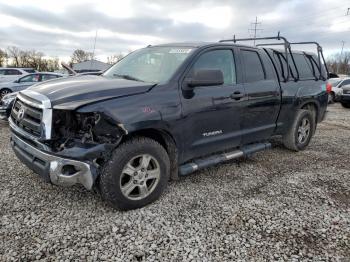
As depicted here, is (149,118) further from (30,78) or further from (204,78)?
(30,78)

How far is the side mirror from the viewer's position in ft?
11.8

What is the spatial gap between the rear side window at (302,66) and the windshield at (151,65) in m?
2.73

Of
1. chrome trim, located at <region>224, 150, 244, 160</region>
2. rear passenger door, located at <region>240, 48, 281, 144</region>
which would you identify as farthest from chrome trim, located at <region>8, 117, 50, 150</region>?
rear passenger door, located at <region>240, 48, 281, 144</region>

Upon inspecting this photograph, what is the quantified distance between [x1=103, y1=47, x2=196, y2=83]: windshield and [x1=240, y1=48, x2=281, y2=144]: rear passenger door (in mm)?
1098

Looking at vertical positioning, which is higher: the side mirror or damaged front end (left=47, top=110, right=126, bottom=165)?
the side mirror

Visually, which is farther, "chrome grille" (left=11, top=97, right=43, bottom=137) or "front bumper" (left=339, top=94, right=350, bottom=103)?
"front bumper" (left=339, top=94, right=350, bottom=103)

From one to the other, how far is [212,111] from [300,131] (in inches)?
111

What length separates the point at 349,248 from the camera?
294cm

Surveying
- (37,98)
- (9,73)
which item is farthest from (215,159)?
(9,73)

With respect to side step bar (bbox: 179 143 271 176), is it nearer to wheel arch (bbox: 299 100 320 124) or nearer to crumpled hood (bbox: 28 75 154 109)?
crumpled hood (bbox: 28 75 154 109)

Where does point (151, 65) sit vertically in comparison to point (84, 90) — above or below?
above

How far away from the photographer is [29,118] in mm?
3314

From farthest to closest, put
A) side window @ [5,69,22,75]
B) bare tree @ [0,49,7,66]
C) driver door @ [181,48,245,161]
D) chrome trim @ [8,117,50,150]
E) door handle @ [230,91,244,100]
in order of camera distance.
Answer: bare tree @ [0,49,7,66] → side window @ [5,69,22,75] → door handle @ [230,91,244,100] → driver door @ [181,48,245,161] → chrome trim @ [8,117,50,150]

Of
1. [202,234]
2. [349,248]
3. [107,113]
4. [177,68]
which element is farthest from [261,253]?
[177,68]
